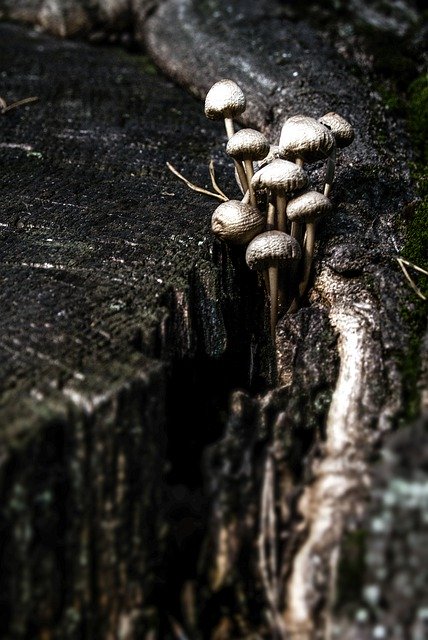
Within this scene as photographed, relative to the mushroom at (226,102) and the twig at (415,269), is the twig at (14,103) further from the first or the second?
the twig at (415,269)

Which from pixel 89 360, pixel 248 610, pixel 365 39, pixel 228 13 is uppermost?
pixel 365 39

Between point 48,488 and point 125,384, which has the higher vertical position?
point 125,384

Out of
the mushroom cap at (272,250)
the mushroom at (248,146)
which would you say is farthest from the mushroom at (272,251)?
the mushroom at (248,146)

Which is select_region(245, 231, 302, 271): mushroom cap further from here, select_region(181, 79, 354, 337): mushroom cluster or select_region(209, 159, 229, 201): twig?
select_region(209, 159, 229, 201): twig

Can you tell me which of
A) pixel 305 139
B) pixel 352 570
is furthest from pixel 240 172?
pixel 352 570

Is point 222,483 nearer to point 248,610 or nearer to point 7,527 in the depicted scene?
point 248,610

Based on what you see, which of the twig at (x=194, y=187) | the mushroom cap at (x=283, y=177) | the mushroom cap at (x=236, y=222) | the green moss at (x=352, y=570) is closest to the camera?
the green moss at (x=352, y=570)

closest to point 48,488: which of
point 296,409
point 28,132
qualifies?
point 296,409
